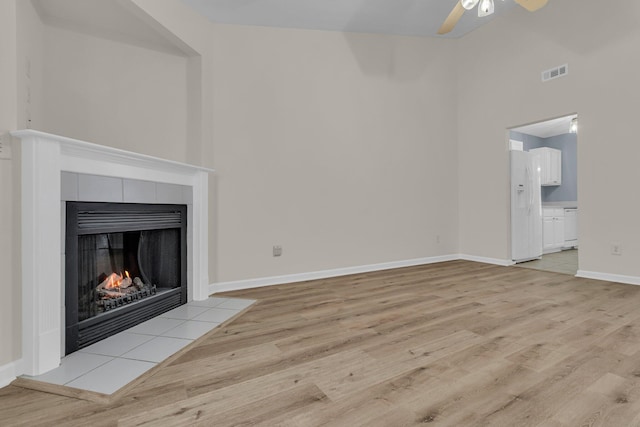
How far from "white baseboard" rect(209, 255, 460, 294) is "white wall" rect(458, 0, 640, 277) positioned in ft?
3.50

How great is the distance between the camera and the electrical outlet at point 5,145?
1582 mm

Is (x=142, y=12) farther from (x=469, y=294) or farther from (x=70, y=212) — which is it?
(x=469, y=294)

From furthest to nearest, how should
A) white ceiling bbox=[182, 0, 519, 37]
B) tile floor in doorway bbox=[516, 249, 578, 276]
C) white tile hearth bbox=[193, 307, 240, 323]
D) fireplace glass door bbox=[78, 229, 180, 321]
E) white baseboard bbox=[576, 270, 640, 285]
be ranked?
tile floor in doorway bbox=[516, 249, 578, 276], white baseboard bbox=[576, 270, 640, 285], white ceiling bbox=[182, 0, 519, 37], white tile hearth bbox=[193, 307, 240, 323], fireplace glass door bbox=[78, 229, 180, 321]

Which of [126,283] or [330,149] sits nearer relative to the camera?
[126,283]

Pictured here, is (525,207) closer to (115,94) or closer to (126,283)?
(126,283)

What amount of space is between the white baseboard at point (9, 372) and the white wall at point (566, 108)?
502 centimetres

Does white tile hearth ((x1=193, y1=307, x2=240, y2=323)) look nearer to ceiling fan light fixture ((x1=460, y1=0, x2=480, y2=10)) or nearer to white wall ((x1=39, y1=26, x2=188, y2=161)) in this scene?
white wall ((x1=39, y1=26, x2=188, y2=161))

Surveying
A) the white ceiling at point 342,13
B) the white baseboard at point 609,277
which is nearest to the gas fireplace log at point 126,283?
the white ceiling at point 342,13

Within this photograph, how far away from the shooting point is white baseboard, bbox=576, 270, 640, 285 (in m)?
3.38

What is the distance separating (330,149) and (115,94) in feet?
7.29

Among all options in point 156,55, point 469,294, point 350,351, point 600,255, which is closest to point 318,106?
point 156,55

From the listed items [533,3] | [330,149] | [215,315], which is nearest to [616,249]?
[533,3]

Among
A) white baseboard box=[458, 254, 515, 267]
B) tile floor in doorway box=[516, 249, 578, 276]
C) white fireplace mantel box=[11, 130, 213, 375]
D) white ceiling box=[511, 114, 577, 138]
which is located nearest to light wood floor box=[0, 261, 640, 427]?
white fireplace mantel box=[11, 130, 213, 375]

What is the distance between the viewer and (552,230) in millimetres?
6027
